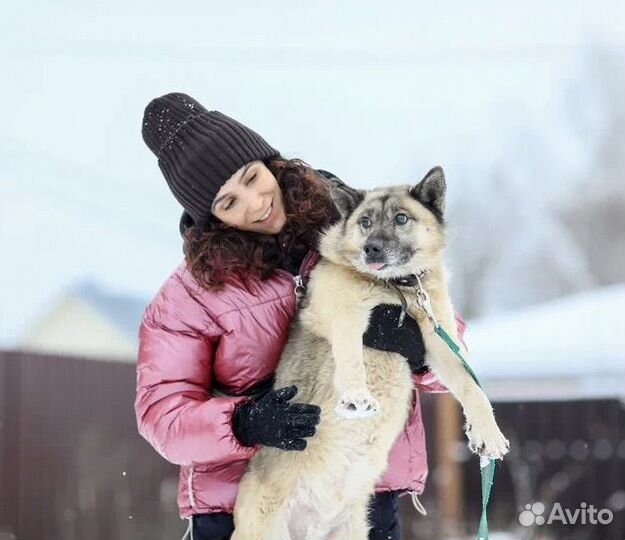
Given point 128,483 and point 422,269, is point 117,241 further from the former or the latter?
point 422,269

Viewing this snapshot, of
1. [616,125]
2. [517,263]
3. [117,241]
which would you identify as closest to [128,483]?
[117,241]

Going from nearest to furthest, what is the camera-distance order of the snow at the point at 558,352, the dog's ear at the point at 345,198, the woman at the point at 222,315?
the woman at the point at 222,315, the dog's ear at the point at 345,198, the snow at the point at 558,352

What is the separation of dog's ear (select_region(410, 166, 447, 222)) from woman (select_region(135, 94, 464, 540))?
201 millimetres

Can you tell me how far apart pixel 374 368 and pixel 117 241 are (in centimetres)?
458

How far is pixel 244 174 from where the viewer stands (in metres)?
2.28

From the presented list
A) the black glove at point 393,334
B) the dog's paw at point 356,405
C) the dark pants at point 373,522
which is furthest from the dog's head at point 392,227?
the dark pants at point 373,522

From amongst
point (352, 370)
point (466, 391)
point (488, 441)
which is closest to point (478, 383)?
point (466, 391)

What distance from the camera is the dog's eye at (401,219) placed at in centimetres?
236

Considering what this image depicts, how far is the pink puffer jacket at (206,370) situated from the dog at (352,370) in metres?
0.07

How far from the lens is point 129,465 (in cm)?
650

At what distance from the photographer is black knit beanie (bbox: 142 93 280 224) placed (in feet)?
7.40

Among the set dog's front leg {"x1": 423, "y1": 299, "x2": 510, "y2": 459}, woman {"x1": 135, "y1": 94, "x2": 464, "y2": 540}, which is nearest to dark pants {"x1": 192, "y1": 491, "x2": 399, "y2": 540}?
woman {"x1": 135, "y1": 94, "x2": 464, "y2": 540}

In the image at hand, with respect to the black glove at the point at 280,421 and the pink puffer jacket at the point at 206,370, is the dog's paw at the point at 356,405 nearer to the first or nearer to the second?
the black glove at the point at 280,421

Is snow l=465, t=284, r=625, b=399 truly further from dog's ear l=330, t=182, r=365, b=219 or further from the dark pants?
dog's ear l=330, t=182, r=365, b=219
